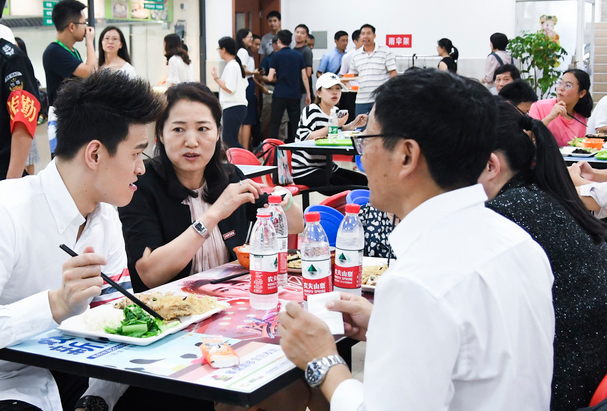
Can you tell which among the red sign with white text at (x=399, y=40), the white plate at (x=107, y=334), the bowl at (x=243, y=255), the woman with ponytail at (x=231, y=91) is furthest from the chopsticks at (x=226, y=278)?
the red sign with white text at (x=399, y=40)

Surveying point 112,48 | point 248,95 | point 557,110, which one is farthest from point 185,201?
point 248,95

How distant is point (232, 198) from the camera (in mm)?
2434

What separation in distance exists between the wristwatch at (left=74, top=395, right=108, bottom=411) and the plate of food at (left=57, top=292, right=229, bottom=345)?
10.6 inches

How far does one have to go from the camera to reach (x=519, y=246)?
1.31m

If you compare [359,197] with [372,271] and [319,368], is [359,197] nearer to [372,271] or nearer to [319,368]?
[372,271]

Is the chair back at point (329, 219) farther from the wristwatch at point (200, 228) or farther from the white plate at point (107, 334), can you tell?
the white plate at point (107, 334)

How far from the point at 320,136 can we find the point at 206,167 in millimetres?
3374

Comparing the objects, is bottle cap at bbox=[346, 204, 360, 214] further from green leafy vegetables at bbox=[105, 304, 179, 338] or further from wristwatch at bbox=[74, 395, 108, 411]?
wristwatch at bbox=[74, 395, 108, 411]

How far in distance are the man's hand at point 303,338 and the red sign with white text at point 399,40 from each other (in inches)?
464

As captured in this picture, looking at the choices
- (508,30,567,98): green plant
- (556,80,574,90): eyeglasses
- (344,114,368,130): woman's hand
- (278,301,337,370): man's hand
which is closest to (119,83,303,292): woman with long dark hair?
(278,301,337,370): man's hand

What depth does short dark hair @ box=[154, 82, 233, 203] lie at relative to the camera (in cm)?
259

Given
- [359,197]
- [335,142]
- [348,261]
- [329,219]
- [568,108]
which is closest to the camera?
[348,261]

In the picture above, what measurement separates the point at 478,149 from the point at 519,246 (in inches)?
7.9

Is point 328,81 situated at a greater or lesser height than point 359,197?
greater
